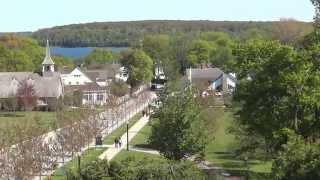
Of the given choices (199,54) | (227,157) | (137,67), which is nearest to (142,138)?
(227,157)

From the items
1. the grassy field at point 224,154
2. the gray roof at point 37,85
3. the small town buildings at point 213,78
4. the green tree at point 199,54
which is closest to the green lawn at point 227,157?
the grassy field at point 224,154

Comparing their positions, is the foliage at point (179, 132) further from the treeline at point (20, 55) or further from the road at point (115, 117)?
the treeline at point (20, 55)

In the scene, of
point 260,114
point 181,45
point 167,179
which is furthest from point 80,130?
point 181,45

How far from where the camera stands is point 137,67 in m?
97.8

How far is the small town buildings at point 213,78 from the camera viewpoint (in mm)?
92688

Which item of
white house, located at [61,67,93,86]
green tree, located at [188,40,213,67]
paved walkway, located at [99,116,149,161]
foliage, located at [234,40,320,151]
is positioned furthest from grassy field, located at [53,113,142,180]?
green tree, located at [188,40,213,67]

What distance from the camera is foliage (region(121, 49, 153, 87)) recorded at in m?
95.6

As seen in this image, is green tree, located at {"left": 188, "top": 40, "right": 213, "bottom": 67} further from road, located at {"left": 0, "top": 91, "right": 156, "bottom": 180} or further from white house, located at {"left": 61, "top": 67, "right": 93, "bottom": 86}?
road, located at {"left": 0, "top": 91, "right": 156, "bottom": 180}

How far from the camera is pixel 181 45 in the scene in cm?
12456

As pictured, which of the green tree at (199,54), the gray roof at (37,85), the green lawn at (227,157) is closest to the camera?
the green lawn at (227,157)

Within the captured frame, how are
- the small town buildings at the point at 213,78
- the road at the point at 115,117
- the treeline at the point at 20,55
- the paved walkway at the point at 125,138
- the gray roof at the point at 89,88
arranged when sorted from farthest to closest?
the treeline at the point at 20,55, the small town buildings at the point at 213,78, the gray roof at the point at 89,88, the paved walkway at the point at 125,138, the road at the point at 115,117

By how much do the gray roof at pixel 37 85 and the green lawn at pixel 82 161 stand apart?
98.2 ft

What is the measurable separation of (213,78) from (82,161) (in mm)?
59383

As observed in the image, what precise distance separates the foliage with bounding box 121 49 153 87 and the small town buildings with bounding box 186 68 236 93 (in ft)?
17.9
